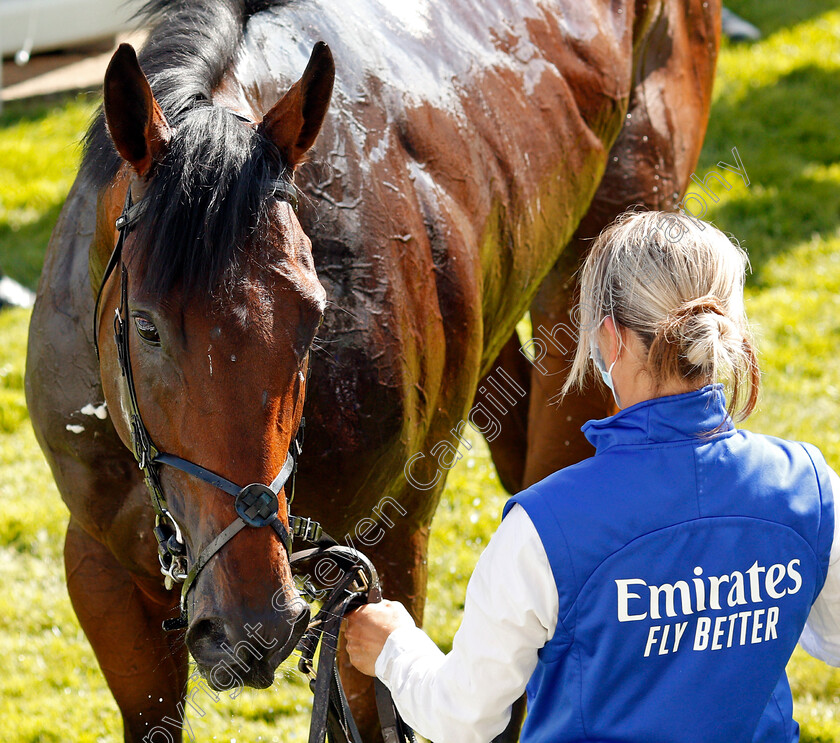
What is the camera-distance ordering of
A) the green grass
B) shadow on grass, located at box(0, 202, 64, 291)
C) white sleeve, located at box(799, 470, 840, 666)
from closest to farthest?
white sleeve, located at box(799, 470, 840, 666) → the green grass → shadow on grass, located at box(0, 202, 64, 291)

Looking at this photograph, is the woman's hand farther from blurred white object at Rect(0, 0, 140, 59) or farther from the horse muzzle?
blurred white object at Rect(0, 0, 140, 59)

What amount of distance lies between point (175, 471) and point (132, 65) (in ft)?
2.28

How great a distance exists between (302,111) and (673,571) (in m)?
1.04

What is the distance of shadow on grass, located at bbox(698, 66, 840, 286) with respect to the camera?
6.46m

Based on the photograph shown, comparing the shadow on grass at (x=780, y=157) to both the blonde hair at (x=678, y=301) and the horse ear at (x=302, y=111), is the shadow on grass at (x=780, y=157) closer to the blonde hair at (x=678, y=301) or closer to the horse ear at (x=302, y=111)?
the horse ear at (x=302, y=111)

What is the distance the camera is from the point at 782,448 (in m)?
1.53

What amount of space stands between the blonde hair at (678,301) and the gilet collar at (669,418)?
3 cm

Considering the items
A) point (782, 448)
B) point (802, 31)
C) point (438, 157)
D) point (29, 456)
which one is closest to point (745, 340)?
point (782, 448)

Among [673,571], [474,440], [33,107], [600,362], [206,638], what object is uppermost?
[600,362]

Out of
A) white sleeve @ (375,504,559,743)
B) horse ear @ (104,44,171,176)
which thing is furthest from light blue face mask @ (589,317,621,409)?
horse ear @ (104,44,171,176)

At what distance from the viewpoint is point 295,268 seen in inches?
70.1

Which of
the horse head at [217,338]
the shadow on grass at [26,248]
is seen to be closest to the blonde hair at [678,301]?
the horse head at [217,338]

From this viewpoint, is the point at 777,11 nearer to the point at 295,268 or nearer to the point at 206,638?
the point at 295,268

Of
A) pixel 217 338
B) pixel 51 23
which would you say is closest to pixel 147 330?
pixel 217 338
